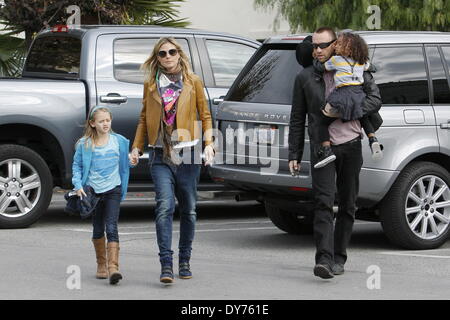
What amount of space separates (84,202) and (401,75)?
10.2 feet

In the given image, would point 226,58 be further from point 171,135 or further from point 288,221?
point 171,135

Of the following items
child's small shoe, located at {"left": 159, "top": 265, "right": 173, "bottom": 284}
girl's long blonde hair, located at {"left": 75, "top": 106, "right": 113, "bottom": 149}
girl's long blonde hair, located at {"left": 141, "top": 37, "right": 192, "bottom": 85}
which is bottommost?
child's small shoe, located at {"left": 159, "top": 265, "right": 173, "bottom": 284}

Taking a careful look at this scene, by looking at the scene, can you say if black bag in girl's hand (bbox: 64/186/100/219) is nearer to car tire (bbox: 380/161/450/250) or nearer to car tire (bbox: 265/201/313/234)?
car tire (bbox: 380/161/450/250)

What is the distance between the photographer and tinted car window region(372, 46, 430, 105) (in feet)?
32.4

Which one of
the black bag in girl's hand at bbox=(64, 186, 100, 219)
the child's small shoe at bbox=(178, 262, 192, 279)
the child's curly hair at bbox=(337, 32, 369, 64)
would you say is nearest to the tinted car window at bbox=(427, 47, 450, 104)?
the child's curly hair at bbox=(337, 32, 369, 64)

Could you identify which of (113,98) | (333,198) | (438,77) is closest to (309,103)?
(333,198)

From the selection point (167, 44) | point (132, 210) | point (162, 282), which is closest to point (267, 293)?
point (162, 282)

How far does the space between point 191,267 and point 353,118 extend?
1697 mm

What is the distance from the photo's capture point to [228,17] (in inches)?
1188

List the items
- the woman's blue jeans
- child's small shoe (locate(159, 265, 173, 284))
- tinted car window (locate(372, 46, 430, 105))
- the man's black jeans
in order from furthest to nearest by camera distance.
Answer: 1. tinted car window (locate(372, 46, 430, 105))
2. the man's black jeans
3. the woman's blue jeans
4. child's small shoe (locate(159, 265, 173, 284))

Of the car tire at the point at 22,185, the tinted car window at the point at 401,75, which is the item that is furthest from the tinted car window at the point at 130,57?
the tinted car window at the point at 401,75

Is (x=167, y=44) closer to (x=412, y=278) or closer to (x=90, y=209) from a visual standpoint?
(x=90, y=209)

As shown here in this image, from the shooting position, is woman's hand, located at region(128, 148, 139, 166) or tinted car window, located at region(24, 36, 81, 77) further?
tinted car window, located at region(24, 36, 81, 77)

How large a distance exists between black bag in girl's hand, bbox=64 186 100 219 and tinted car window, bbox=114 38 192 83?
3.72 m
